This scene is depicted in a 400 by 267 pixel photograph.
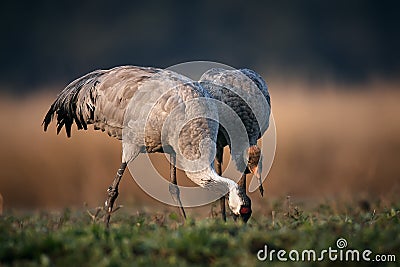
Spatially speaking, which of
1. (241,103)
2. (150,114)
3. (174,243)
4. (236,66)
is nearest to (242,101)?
(241,103)

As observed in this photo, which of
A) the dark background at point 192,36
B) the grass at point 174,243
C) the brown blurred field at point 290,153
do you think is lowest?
the brown blurred field at point 290,153

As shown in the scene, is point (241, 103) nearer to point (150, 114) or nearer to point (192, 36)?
point (150, 114)

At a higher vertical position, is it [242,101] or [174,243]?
[242,101]

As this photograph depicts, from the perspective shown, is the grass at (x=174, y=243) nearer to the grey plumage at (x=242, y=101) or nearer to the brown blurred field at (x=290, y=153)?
the grey plumage at (x=242, y=101)

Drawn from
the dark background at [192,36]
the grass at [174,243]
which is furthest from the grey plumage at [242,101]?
the dark background at [192,36]

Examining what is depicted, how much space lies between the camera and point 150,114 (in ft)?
25.8

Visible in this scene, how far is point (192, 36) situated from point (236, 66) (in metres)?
2.65

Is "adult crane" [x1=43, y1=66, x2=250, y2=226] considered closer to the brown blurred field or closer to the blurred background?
the blurred background

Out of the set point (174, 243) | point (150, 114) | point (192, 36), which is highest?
point (150, 114)

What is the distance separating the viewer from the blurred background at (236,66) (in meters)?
11.8

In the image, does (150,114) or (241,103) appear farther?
(241,103)

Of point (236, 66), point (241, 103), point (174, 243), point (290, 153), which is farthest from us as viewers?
point (236, 66)

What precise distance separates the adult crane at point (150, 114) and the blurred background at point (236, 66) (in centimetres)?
102

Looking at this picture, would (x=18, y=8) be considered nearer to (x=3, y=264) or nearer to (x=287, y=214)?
(x=287, y=214)
